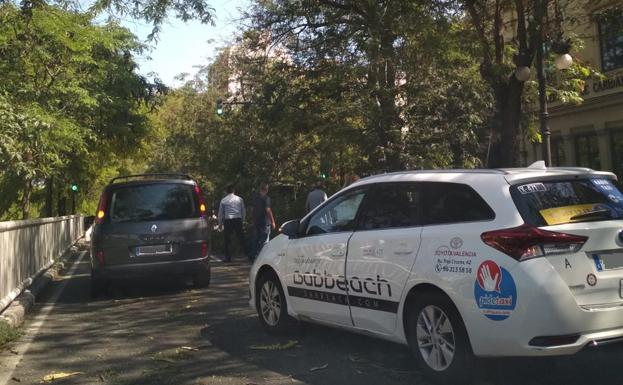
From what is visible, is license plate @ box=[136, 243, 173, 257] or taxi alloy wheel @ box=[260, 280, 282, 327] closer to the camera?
taxi alloy wheel @ box=[260, 280, 282, 327]

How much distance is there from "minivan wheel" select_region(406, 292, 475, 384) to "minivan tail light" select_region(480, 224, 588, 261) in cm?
68

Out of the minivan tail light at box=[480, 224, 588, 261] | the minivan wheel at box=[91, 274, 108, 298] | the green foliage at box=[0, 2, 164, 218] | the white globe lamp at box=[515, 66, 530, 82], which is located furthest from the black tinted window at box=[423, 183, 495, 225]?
the green foliage at box=[0, 2, 164, 218]

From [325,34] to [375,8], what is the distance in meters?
2.74

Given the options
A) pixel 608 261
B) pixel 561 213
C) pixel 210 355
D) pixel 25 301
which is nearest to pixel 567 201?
pixel 561 213

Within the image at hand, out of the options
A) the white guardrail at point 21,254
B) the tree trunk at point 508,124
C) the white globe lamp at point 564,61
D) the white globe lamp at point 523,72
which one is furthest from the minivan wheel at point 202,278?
the white globe lamp at point 564,61

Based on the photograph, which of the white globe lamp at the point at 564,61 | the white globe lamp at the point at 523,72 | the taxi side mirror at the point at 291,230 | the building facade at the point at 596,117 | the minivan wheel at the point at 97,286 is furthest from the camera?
the building facade at the point at 596,117

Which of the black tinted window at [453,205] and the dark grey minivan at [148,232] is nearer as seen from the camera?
the black tinted window at [453,205]

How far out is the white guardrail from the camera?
8852 millimetres

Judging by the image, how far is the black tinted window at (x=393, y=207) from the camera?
5367 millimetres

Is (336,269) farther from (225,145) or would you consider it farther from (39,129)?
(225,145)

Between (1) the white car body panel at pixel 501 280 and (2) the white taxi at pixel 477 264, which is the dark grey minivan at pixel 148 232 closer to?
(2) the white taxi at pixel 477 264

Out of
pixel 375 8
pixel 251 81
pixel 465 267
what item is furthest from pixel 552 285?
pixel 251 81

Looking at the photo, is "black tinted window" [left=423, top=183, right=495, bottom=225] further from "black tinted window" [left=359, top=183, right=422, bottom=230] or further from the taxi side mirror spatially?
the taxi side mirror

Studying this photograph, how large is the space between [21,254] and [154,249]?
97.3 inches
